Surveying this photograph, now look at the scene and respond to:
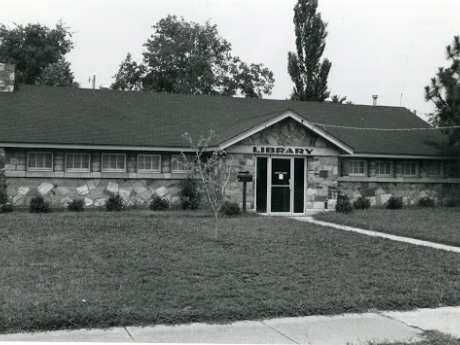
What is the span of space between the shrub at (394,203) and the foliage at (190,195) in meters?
7.70

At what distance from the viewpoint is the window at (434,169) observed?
82.0ft

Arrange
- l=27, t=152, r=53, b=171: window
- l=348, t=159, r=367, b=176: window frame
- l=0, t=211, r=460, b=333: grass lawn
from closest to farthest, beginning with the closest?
l=0, t=211, r=460, b=333: grass lawn, l=27, t=152, r=53, b=171: window, l=348, t=159, r=367, b=176: window frame

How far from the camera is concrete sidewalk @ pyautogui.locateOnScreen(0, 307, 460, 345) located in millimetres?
6219

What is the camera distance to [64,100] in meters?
24.4

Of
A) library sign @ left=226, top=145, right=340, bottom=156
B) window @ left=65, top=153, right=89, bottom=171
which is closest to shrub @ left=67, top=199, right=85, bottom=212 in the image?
window @ left=65, top=153, right=89, bottom=171

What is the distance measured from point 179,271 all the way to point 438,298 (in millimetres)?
3908

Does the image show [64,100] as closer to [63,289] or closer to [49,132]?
[49,132]

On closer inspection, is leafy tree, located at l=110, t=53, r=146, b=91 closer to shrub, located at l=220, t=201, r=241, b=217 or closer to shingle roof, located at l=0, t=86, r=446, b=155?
shingle roof, located at l=0, t=86, r=446, b=155

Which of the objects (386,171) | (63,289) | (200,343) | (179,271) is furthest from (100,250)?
(386,171)

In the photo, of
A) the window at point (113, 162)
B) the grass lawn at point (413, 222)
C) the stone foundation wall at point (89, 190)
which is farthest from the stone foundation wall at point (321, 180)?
the window at point (113, 162)

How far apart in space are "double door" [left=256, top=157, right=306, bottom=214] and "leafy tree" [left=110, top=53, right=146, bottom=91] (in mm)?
23870

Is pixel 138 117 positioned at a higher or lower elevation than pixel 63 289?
higher

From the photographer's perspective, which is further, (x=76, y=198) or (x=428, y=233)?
(x=76, y=198)

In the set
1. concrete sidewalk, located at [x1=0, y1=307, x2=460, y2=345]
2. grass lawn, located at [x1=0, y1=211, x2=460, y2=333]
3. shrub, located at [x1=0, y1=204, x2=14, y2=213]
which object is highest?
shrub, located at [x1=0, y1=204, x2=14, y2=213]
